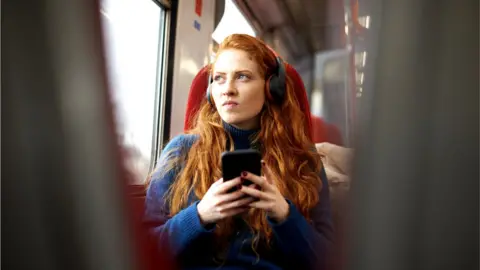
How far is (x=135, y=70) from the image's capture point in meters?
0.83

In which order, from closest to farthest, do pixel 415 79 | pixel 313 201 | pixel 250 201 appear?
pixel 415 79
pixel 250 201
pixel 313 201

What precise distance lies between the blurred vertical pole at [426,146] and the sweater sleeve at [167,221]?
378 mm

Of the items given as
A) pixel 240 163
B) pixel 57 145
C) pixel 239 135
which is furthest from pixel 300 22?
pixel 57 145

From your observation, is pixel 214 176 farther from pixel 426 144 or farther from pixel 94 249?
pixel 426 144

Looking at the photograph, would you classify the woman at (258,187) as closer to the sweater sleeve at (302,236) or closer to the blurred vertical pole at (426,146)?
the sweater sleeve at (302,236)

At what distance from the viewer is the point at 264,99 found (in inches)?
33.1

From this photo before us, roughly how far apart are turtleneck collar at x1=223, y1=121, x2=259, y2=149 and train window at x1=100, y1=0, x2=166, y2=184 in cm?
18

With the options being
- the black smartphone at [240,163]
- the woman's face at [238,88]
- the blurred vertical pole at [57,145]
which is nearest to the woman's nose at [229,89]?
the woman's face at [238,88]

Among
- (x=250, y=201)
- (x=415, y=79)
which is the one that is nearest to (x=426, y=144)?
(x=415, y=79)

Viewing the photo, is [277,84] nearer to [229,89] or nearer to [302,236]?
[229,89]

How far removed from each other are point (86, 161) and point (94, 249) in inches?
5.1

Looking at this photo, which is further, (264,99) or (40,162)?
(264,99)

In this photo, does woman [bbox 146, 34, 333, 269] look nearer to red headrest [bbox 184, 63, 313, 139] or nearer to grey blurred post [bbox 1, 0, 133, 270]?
red headrest [bbox 184, 63, 313, 139]

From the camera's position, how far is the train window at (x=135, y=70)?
0.65 meters
